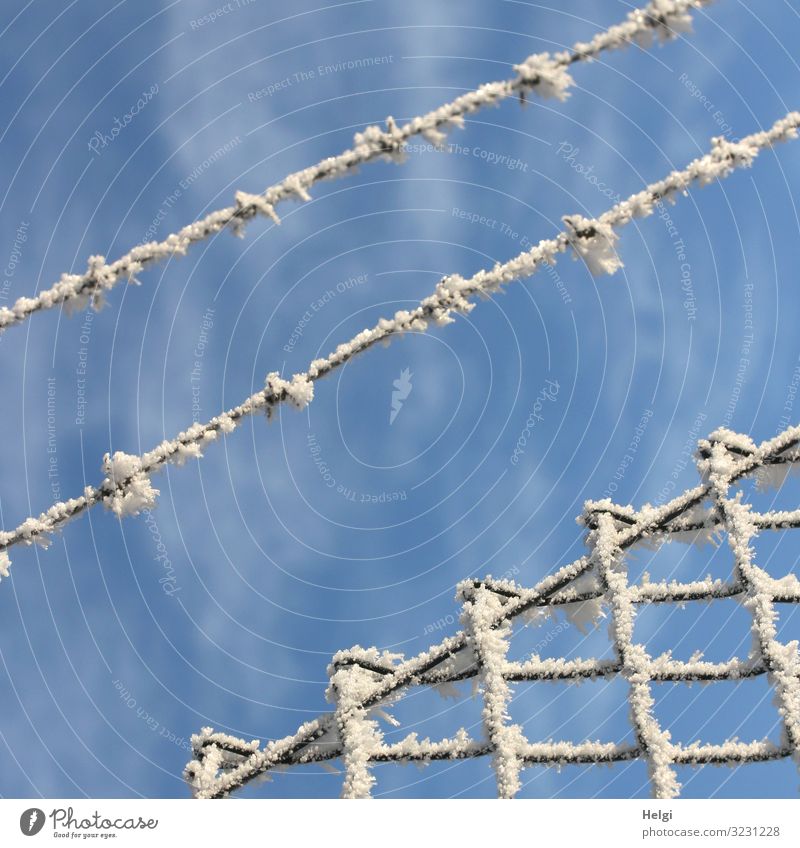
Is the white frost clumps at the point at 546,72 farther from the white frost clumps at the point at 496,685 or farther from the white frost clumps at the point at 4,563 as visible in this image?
the white frost clumps at the point at 4,563

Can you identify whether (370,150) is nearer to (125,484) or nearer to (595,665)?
(125,484)

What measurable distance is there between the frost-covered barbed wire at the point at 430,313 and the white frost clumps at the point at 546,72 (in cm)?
174

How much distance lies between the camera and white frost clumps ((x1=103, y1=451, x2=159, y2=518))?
987cm

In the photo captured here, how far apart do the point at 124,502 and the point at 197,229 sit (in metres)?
3.44

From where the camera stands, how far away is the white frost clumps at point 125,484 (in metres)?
9.87

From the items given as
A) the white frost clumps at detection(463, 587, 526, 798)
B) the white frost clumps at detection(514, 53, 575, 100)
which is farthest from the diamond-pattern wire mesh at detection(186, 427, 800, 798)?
the white frost clumps at detection(514, 53, 575, 100)

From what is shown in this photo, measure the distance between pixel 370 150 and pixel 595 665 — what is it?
6.62m

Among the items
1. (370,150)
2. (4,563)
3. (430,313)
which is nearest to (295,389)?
(430,313)

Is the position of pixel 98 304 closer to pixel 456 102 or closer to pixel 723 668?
pixel 456 102

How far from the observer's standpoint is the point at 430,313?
924 centimetres

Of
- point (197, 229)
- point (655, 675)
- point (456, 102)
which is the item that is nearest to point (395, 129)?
point (456, 102)

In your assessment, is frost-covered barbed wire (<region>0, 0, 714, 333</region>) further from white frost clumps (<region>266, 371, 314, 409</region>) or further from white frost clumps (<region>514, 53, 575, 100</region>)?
white frost clumps (<region>266, 371, 314, 409</region>)

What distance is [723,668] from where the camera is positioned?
980 cm

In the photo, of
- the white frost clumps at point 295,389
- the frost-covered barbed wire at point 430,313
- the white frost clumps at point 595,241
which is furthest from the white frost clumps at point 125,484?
the white frost clumps at point 595,241
